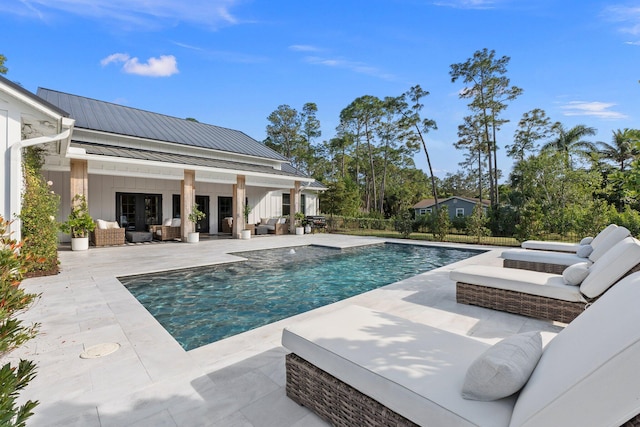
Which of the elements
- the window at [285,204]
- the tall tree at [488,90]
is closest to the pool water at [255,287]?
the window at [285,204]

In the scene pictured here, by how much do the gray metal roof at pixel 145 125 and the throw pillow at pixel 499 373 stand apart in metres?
16.3

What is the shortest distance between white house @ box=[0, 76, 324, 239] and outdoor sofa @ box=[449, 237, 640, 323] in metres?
8.77

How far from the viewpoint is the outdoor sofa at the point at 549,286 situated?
338 cm

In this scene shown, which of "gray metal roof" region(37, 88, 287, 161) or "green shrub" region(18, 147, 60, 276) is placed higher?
"gray metal roof" region(37, 88, 287, 161)

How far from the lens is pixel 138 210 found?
1438 centimetres

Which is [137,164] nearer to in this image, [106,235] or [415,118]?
[106,235]

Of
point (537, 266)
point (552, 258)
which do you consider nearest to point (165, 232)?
point (537, 266)

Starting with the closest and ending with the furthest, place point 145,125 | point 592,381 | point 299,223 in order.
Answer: point 592,381
point 145,125
point 299,223

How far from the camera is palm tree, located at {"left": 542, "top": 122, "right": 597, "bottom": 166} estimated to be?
25234 mm

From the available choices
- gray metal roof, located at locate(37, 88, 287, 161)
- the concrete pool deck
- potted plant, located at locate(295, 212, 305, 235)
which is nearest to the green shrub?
the concrete pool deck

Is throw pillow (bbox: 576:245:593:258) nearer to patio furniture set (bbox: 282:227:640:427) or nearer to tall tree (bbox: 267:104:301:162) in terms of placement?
patio furniture set (bbox: 282:227:640:427)

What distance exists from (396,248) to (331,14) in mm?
9269

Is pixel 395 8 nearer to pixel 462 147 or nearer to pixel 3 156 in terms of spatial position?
pixel 3 156

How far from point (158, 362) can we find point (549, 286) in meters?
4.84
